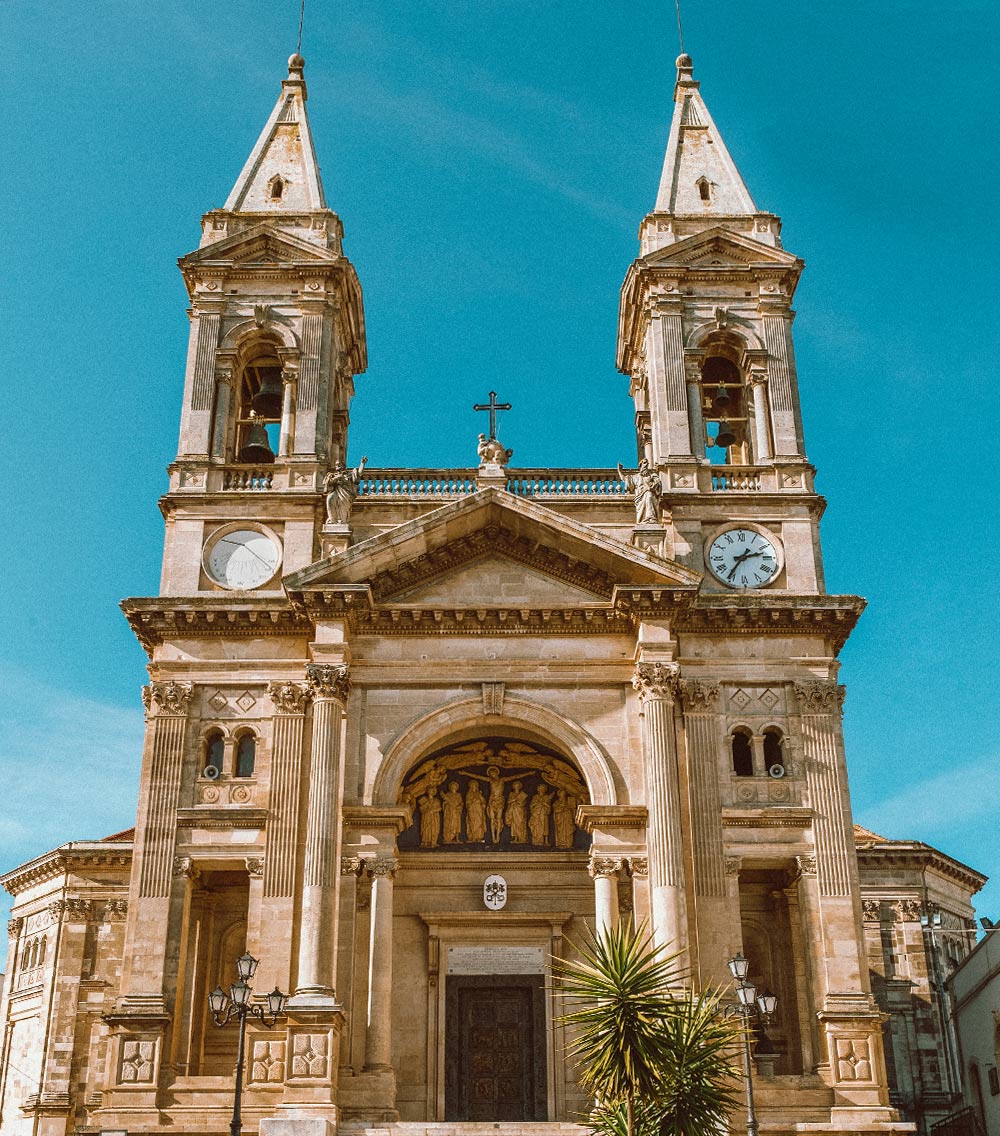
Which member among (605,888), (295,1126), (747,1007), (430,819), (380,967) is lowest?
(295,1126)

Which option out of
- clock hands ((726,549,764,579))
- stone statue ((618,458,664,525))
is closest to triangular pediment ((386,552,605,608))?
stone statue ((618,458,664,525))

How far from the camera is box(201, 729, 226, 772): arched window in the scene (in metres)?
28.6

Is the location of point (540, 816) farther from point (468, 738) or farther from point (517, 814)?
point (468, 738)

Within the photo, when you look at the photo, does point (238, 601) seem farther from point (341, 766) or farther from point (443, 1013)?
point (443, 1013)

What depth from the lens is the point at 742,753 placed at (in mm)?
28922

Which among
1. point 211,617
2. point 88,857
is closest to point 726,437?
point 211,617

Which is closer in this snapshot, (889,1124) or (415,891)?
(889,1124)

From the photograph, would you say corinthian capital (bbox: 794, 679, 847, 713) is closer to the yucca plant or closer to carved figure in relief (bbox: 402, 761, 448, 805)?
carved figure in relief (bbox: 402, 761, 448, 805)

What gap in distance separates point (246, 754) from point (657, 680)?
823cm

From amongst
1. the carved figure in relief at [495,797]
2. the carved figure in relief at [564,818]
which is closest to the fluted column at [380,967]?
the carved figure in relief at [495,797]

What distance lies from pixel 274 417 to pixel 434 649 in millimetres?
7588

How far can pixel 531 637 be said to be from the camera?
29.3 metres

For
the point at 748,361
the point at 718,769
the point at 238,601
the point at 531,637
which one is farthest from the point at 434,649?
the point at 748,361

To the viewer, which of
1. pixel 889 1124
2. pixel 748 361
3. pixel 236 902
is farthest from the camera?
pixel 748 361
